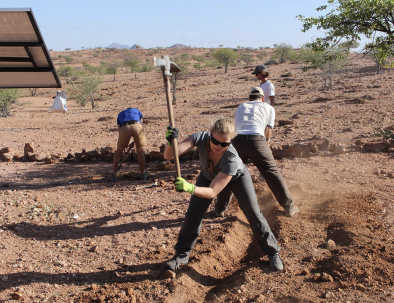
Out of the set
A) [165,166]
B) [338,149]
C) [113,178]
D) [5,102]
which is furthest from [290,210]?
[5,102]

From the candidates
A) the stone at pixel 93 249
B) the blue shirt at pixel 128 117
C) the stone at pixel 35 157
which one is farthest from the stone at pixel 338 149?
the stone at pixel 35 157

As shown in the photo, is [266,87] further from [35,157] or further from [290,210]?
[35,157]

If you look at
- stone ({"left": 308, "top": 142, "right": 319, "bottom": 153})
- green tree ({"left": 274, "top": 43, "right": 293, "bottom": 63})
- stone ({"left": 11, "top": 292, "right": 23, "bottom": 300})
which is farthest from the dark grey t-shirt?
green tree ({"left": 274, "top": 43, "right": 293, "bottom": 63})

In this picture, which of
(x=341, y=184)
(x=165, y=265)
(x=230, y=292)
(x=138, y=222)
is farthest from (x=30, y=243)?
(x=341, y=184)

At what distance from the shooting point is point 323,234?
385 cm

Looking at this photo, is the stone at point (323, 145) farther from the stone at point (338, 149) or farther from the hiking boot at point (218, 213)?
the hiking boot at point (218, 213)

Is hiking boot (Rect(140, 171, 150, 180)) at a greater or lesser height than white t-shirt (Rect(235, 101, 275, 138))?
lesser

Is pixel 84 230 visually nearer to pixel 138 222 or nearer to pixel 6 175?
pixel 138 222

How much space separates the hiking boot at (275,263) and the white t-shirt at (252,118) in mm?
1388

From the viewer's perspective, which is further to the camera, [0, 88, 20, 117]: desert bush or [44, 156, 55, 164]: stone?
[0, 88, 20, 117]: desert bush

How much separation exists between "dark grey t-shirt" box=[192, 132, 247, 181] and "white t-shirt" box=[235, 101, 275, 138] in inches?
36.6

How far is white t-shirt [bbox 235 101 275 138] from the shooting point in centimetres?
398

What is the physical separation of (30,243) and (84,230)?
629mm

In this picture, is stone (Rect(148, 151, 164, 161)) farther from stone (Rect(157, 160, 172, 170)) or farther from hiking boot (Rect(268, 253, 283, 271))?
hiking boot (Rect(268, 253, 283, 271))
